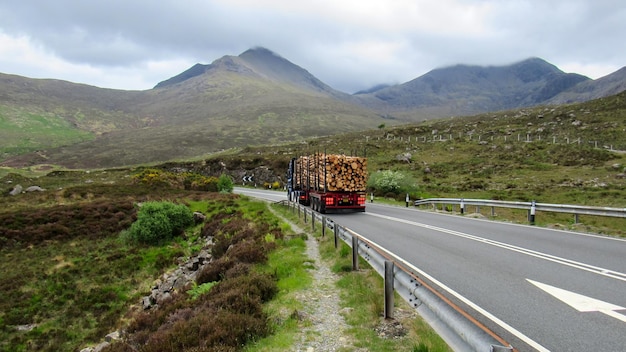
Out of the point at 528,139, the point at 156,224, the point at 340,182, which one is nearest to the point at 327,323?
the point at 340,182

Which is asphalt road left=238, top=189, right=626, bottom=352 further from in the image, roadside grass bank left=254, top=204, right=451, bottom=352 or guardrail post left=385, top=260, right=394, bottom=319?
guardrail post left=385, top=260, right=394, bottom=319

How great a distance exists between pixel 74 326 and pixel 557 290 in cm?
1615

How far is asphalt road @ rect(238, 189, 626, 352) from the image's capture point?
509cm

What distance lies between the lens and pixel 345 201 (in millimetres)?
22859

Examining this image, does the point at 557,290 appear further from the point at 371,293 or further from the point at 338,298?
the point at 338,298

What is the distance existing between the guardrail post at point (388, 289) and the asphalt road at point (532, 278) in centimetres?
117

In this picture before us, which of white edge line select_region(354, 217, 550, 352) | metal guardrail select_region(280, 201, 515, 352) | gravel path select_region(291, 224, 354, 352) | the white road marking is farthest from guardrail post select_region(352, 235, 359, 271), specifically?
the white road marking

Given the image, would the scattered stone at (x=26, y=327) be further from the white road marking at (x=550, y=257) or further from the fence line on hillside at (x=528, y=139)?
the fence line on hillside at (x=528, y=139)

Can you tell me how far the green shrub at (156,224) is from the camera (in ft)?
82.3

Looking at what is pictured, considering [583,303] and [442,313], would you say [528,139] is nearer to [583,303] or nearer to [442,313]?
[583,303]

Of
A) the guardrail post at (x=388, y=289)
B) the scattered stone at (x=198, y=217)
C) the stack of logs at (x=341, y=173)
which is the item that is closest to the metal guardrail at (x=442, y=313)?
the guardrail post at (x=388, y=289)

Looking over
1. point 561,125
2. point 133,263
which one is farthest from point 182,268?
point 561,125

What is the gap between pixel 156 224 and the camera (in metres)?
25.2

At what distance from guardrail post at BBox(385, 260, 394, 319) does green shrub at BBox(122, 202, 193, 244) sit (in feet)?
72.4
